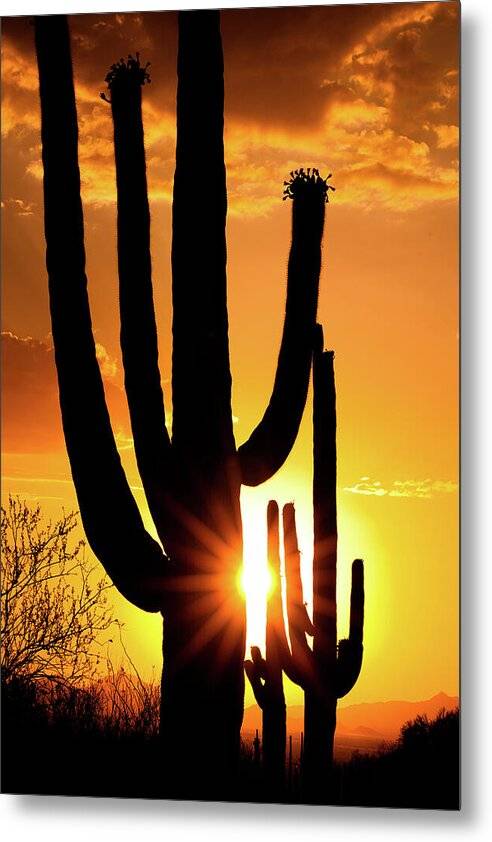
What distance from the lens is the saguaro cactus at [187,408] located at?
3432 millimetres

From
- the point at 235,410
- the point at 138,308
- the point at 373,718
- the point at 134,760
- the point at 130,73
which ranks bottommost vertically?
the point at 134,760

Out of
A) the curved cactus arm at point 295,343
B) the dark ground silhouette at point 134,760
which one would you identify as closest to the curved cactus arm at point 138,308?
the curved cactus arm at point 295,343

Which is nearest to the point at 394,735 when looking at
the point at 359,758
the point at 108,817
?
the point at 359,758

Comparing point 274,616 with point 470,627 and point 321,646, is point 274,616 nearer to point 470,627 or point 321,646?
point 321,646

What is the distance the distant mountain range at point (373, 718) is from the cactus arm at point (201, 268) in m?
0.75

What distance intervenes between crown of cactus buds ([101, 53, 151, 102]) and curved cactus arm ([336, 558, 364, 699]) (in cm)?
147

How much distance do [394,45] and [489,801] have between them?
2.04 meters

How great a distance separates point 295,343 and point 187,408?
35 centimetres

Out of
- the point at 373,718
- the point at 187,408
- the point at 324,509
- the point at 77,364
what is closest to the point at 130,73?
the point at 77,364

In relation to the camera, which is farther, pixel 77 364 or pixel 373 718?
pixel 77 364

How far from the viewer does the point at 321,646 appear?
3389 mm

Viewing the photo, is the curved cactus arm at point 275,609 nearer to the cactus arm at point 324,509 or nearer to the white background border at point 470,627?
the cactus arm at point 324,509

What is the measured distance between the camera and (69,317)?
3512mm

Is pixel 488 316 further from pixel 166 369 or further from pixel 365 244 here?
pixel 166 369
